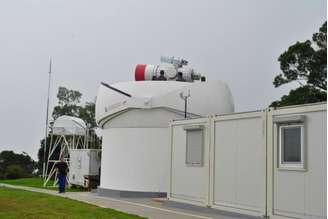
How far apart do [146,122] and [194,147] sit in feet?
18.1

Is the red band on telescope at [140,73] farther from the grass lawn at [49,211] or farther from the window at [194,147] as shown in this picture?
the grass lawn at [49,211]

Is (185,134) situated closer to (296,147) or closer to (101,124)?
(296,147)

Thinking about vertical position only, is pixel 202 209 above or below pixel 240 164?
below

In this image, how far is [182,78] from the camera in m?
24.0

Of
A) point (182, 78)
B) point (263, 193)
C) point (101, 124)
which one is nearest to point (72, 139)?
point (101, 124)

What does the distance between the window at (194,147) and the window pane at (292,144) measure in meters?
3.89

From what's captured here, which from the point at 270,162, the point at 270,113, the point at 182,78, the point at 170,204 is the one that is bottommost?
the point at 170,204

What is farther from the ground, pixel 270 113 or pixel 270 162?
pixel 270 113

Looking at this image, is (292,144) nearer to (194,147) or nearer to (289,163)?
(289,163)

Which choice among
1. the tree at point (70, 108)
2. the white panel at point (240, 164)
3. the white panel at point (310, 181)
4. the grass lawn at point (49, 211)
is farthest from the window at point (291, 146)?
the tree at point (70, 108)

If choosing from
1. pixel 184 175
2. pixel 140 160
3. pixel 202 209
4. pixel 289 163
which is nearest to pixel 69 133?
pixel 140 160

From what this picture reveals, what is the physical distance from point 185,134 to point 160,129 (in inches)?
183

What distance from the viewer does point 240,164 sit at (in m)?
14.2

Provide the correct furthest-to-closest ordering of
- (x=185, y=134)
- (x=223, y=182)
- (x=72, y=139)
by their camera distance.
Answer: (x=72, y=139) → (x=185, y=134) → (x=223, y=182)
